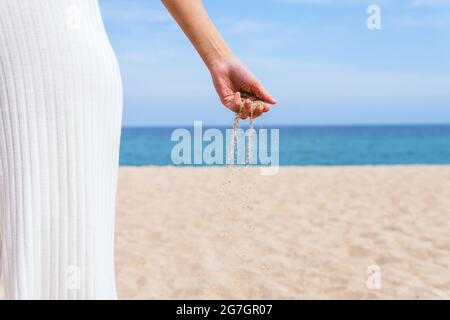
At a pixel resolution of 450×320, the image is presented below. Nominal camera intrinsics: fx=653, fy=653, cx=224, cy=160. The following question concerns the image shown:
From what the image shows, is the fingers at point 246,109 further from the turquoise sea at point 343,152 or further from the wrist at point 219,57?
the turquoise sea at point 343,152

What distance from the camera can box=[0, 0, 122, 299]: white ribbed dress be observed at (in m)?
1.14

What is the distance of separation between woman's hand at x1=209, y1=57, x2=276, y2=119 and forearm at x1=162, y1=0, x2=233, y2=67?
2 cm

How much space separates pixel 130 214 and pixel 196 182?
2978 mm

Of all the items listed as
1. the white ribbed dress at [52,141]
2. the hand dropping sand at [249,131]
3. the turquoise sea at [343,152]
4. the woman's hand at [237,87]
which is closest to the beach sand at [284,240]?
the hand dropping sand at [249,131]

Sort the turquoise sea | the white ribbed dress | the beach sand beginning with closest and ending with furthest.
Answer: the white ribbed dress < the beach sand < the turquoise sea

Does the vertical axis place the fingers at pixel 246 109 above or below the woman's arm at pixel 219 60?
below

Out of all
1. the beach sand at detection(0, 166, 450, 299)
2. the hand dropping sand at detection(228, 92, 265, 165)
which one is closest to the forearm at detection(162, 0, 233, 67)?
the hand dropping sand at detection(228, 92, 265, 165)

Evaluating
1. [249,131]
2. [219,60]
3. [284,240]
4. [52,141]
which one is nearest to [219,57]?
[219,60]

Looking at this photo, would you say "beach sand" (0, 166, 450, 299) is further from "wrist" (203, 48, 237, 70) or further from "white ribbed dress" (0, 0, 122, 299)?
"white ribbed dress" (0, 0, 122, 299)

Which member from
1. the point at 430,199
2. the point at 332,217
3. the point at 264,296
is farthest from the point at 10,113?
the point at 430,199

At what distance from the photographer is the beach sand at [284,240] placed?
414 centimetres

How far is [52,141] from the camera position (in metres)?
1.15

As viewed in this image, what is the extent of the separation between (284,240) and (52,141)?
4486 mm

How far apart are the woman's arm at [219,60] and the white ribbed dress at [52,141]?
0.28 m
